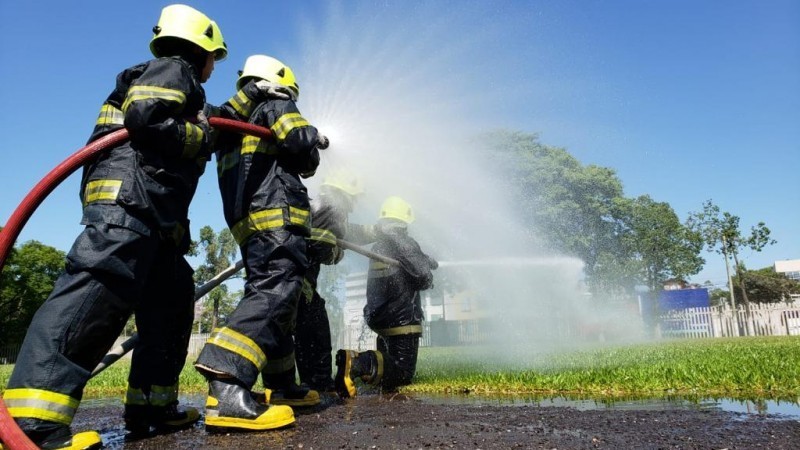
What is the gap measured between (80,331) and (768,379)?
453 centimetres

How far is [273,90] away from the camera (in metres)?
3.68

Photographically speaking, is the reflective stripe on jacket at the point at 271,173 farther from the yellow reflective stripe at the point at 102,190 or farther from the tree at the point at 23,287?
the tree at the point at 23,287

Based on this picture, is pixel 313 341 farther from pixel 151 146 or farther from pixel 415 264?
pixel 151 146

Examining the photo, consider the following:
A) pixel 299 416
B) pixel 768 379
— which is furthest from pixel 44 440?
pixel 768 379

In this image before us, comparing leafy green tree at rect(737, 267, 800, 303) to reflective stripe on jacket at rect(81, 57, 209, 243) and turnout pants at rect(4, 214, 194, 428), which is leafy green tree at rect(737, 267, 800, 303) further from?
turnout pants at rect(4, 214, 194, 428)

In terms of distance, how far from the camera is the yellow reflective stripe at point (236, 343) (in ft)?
9.81

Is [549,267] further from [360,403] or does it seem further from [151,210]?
[151,210]

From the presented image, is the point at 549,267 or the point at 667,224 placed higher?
the point at 667,224

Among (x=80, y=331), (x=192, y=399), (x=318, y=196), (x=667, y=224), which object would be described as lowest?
(x=192, y=399)

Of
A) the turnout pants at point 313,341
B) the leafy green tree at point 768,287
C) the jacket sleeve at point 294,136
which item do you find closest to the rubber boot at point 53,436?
the jacket sleeve at point 294,136

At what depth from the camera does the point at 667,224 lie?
29297mm

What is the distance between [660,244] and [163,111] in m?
30.2

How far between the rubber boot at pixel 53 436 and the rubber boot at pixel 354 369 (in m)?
2.53

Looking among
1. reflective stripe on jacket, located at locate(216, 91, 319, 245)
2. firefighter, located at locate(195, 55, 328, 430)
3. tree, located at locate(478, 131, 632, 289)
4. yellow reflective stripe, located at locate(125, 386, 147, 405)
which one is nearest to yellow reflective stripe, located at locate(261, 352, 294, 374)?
firefighter, located at locate(195, 55, 328, 430)
